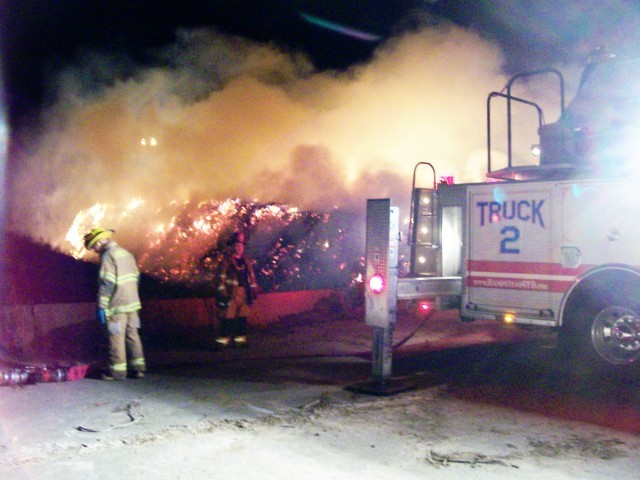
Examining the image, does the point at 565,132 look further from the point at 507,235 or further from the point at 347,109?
the point at 347,109

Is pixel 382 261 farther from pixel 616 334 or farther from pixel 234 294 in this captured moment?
pixel 234 294

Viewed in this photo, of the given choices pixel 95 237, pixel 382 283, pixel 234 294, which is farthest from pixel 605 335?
pixel 95 237

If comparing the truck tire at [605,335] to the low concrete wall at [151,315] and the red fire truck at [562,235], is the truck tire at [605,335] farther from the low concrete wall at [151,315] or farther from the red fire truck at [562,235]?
the low concrete wall at [151,315]

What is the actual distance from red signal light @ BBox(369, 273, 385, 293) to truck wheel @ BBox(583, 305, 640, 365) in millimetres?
2260

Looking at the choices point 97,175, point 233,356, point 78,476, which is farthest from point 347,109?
point 78,476

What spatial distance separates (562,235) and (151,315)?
5.51 m

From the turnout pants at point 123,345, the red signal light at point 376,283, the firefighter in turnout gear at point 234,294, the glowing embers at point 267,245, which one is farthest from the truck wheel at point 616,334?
the glowing embers at point 267,245

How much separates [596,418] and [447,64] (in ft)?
29.3

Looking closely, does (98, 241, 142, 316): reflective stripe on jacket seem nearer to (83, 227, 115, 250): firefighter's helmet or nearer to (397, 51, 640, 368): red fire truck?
(83, 227, 115, 250): firefighter's helmet

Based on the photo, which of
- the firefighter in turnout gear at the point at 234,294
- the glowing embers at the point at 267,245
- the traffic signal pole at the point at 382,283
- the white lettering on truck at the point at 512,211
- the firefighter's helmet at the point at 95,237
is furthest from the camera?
the glowing embers at the point at 267,245

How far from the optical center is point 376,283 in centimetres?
621

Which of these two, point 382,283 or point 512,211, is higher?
point 512,211

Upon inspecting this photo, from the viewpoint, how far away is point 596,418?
5219mm

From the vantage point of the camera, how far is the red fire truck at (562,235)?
6.54 m
